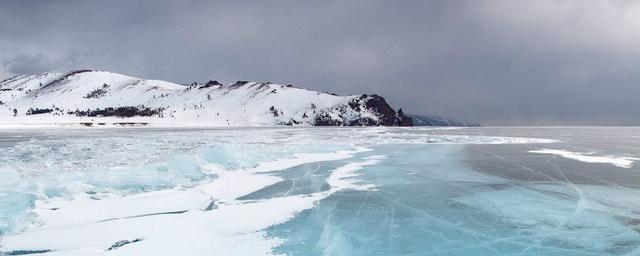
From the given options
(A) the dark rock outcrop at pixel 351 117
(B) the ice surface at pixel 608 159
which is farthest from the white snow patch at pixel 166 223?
(A) the dark rock outcrop at pixel 351 117

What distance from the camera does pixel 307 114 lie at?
187 meters

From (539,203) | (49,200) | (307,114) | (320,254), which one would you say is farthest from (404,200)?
(307,114)

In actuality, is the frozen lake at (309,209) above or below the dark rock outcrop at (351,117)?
below

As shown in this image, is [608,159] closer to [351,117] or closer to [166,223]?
[166,223]

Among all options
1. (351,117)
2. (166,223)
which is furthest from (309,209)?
(351,117)

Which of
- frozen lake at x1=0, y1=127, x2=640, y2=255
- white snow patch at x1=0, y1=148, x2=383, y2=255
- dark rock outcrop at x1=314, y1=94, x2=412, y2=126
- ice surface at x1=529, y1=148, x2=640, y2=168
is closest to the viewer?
white snow patch at x1=0, y1=148, x2=383, y2=255

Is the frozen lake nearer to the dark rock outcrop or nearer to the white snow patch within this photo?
the white snow patch

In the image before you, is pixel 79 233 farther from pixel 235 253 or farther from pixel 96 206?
pixel 235 253

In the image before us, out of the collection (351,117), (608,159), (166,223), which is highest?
(351,117)

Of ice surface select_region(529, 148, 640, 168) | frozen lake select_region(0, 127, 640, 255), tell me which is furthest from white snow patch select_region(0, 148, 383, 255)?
ice surface select_region(529, 148, 640, 168)

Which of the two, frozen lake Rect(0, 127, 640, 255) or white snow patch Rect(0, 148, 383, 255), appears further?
frozen lake Rect(0, 127, 640, 255)

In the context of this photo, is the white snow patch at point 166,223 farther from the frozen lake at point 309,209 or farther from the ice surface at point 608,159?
the ice surface at point 608,159

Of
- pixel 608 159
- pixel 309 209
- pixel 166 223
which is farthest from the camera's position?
pixel 608 159

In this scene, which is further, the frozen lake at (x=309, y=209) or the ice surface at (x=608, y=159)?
the ice surface at (x=608, y=159)
